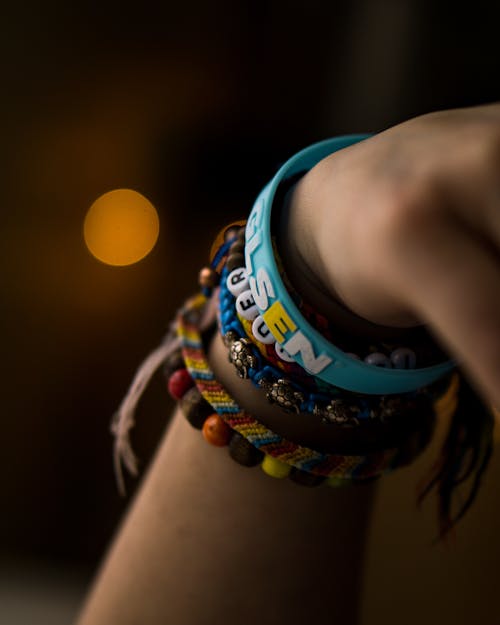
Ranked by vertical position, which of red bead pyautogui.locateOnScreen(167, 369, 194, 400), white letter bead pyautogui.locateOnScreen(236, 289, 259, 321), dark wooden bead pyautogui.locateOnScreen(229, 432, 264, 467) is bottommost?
dark wooden bead pyautogui.locateOnScreen(229, 432, 264, 467)

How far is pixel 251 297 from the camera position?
40 cm

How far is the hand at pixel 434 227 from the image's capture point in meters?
0.24

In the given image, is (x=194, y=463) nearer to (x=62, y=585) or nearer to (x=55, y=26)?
(x=55, y=26)

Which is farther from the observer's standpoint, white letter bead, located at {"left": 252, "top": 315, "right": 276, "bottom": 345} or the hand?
white letter bead, located at {"left": 252, "top": 315, "right": 276, "bottom": 345}

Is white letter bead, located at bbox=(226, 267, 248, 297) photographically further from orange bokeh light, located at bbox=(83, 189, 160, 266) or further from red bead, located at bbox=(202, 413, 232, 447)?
orange bokeh light, located at bbox=(83, 189, 160, 266)

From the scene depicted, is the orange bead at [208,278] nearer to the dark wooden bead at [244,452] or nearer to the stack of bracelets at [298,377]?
the stack of bracelets at [298,377]

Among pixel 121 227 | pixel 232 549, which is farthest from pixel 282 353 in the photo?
pixel 121 227

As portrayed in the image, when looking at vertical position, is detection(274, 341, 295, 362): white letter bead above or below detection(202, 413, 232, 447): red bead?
above

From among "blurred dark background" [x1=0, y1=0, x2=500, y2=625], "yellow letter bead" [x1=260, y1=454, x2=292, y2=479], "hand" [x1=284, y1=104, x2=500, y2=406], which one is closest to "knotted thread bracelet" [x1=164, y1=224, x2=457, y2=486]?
"yellow letter bead" [x1=260, y1=454, x2=292, y2=479]

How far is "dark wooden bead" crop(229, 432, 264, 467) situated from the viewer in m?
0.41

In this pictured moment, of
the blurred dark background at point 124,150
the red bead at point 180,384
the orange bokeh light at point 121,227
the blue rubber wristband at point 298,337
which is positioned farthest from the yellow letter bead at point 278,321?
the orange bokeh light at point 121,227

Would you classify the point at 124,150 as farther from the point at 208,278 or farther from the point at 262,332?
the point at 262,332

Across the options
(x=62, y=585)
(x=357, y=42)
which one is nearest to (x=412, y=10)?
(x=357, y=42)

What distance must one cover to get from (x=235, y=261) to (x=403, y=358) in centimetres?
13
